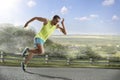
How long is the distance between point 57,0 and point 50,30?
45 centimetres

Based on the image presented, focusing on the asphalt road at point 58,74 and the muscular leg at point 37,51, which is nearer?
the muscular leg at point 37,51

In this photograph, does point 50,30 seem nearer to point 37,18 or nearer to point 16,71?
point 37,18

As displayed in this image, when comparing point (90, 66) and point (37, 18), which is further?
point (90, 66)

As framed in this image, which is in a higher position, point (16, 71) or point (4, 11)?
point (4, 11)

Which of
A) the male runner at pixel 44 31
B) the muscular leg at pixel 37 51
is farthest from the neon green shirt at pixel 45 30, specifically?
the muscular leg at pixel 37 51

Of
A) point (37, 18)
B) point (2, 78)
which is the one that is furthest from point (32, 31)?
point (2, 78)

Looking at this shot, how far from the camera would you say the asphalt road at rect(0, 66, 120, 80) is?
29.0 ft

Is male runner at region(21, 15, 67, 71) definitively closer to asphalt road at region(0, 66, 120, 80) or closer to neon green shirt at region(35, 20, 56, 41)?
neon green shirt at region(35, 20, 56, 41)

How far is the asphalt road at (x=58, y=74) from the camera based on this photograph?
8852 mm

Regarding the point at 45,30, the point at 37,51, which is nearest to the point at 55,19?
the point at 45,30

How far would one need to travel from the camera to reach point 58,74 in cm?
907

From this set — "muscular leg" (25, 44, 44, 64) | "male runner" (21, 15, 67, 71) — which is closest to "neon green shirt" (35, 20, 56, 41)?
"male runner" (21, 15, 67, 71)

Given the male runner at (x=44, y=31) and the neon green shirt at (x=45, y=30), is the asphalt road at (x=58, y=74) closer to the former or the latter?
the male runner at (x=44, y=31)

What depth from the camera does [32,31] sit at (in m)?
8.72
